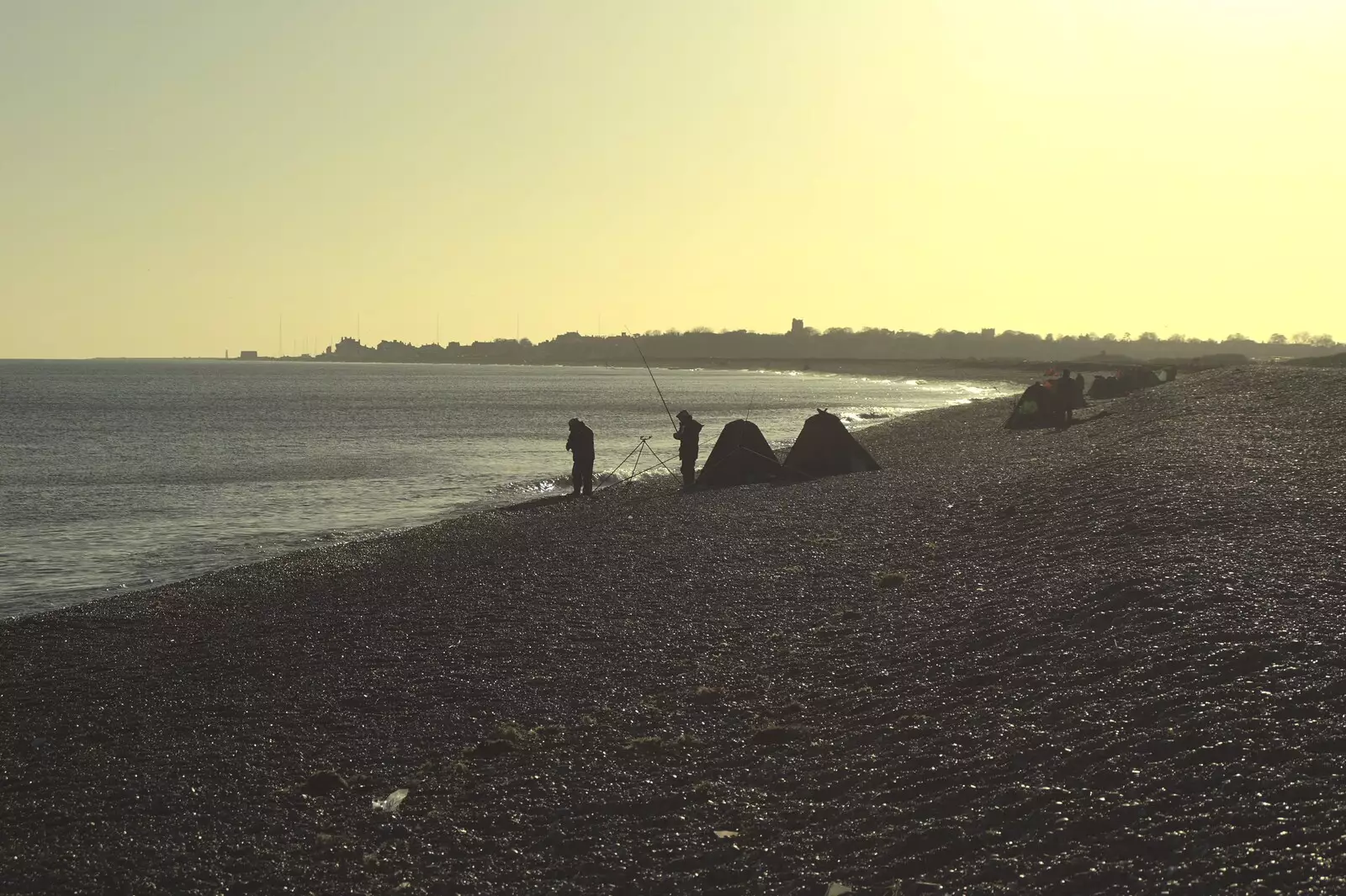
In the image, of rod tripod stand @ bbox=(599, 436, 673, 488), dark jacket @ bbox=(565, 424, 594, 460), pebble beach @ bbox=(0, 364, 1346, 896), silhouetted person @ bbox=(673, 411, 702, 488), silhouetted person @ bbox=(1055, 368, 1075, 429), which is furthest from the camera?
silhouetted person @ bbox=(1055, 368, 1075, 429)

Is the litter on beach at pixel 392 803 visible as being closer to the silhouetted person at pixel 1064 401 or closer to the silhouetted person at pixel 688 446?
the silhouetted person at pixel 688 446

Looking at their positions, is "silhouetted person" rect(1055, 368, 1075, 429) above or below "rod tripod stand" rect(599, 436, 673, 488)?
above

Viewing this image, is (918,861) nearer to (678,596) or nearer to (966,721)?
(966,721)

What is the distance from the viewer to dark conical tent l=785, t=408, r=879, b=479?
2697cm

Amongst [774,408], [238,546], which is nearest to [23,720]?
[238,546]

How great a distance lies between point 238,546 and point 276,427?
151ft

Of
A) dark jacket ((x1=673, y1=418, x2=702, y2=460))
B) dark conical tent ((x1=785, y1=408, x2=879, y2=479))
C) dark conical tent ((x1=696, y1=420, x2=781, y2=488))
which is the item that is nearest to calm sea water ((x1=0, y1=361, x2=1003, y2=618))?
dark jacket ((x1=673, y1=418, x2=702, y2=460))

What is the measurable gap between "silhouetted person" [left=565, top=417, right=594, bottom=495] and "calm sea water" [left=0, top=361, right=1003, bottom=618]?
2.34 meters

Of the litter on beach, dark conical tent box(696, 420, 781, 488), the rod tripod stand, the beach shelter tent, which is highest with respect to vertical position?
the beach shelter tent

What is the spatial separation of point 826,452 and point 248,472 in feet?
68.0

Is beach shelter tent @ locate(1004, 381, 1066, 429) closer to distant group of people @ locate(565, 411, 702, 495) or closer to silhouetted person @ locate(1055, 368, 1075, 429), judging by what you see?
silhouetted person @ locate(1055, 368, 1075, 429)

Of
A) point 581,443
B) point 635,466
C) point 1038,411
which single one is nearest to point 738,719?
point 581,443

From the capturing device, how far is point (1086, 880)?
17.1ft

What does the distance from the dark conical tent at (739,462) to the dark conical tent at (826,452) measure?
0.65 m
